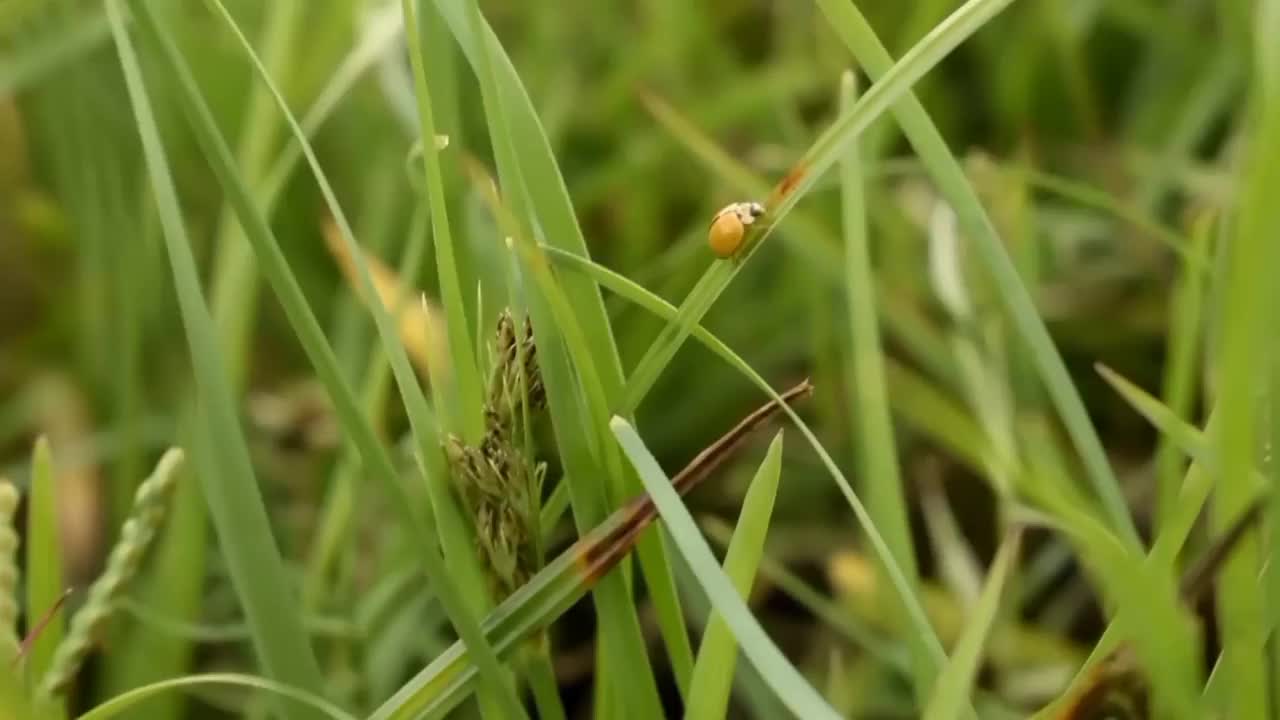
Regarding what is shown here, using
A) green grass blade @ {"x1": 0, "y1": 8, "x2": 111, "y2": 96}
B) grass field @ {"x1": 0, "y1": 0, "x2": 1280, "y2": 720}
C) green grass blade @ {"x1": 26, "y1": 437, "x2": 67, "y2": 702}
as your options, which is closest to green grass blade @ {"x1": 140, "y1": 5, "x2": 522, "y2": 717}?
grass field @ {"x1": 0, "y1": 0, "x2": 1280, "y2": 720}

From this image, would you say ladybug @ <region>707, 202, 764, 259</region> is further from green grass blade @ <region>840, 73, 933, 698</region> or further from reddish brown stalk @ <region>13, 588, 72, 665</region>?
reddish brown stalk @ <region>13, 588, 72, 665</region>

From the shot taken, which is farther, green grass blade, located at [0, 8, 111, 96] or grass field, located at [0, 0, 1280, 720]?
green grass blade, located at [0, 8, 111, 96]

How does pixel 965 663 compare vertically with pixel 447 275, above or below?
below

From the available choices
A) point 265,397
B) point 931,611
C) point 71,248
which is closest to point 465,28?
point 931,611

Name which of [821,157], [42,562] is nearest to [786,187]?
[821,157]

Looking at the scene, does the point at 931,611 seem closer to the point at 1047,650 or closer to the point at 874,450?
the point at 1047,650

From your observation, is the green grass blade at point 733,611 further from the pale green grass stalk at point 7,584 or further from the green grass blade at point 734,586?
the pale green grass stalk at point 7,584

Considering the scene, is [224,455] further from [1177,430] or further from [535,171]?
[1177,430]
